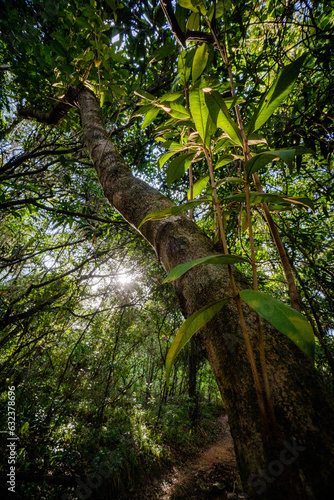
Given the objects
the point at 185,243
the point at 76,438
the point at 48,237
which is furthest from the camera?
the point at 48,237

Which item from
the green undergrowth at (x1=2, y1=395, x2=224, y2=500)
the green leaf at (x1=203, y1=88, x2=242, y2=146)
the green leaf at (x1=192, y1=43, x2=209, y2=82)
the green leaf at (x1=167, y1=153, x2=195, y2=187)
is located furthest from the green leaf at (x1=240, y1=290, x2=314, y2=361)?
the green undergrowth at (x1=2, y1=395, x2=224, y2=500)

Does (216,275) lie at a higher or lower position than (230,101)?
lower

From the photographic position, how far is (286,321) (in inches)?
15.0

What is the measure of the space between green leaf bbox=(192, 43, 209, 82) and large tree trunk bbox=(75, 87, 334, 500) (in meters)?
0.64

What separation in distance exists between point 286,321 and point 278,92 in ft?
1.90

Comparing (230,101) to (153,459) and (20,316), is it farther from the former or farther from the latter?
(153,459)

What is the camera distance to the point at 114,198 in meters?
1.25

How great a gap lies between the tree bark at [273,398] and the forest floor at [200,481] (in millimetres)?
4230

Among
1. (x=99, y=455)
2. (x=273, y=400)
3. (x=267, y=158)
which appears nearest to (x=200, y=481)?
(x=99, y=455)

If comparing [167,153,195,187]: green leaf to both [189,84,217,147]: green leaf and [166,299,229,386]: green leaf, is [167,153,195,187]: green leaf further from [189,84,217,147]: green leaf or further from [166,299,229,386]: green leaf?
[166,299,229,386]: green leaf

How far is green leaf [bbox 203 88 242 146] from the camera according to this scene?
60 centimetres

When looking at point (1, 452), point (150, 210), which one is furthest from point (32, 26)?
point (1, 452)

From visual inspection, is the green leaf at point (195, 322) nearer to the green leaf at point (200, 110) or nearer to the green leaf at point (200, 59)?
the green leaf at point (200, 110)

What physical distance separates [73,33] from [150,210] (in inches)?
66.9
